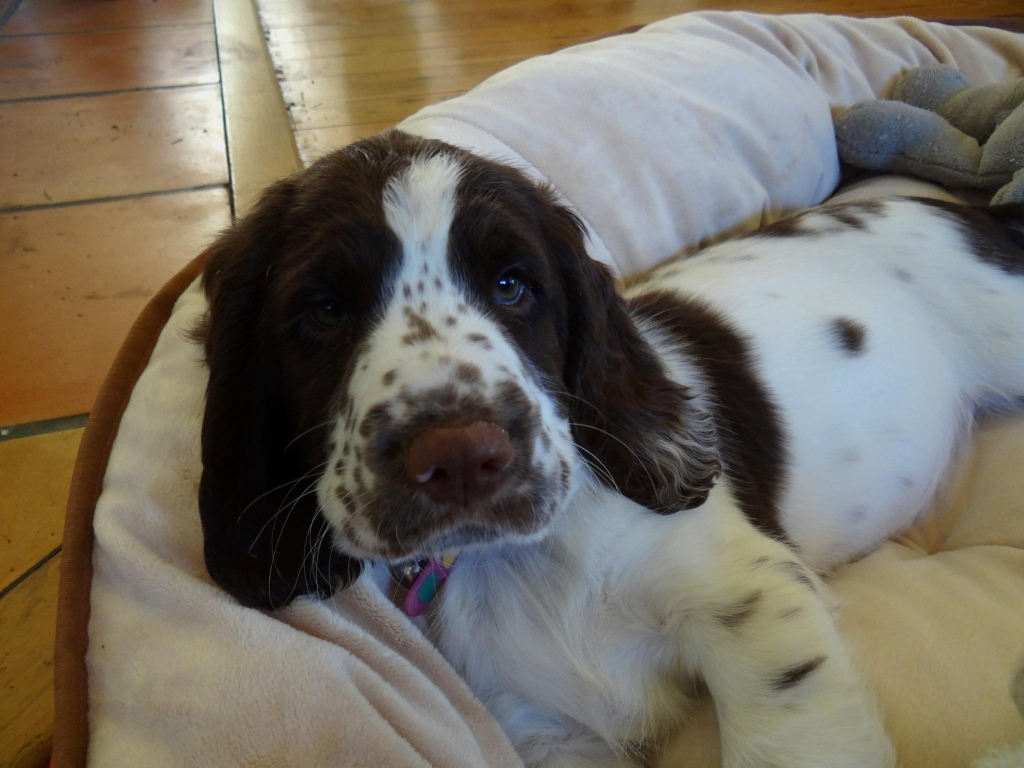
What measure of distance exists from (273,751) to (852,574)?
49.8 inches

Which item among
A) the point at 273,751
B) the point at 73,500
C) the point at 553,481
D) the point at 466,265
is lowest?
the point at 273,751

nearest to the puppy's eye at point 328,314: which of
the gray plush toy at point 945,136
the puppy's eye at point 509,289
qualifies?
the puppy's eye at point 509,289

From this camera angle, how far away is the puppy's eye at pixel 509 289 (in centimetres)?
135

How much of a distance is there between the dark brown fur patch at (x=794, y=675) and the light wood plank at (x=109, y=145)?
9.66 ft

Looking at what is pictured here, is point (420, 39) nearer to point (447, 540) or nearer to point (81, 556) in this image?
point (81, 556)

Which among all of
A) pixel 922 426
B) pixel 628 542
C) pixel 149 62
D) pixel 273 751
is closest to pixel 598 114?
pixel 922 426

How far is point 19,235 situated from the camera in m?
3.02

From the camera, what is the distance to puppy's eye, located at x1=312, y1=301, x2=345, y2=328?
130 centimetres

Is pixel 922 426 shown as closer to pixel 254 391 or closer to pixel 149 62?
pixel 254 391

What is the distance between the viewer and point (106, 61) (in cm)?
455

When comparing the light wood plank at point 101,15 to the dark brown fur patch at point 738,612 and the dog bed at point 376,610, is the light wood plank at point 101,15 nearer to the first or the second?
the dog bed at point 376,610

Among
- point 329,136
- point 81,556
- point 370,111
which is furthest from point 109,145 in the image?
point 81,556

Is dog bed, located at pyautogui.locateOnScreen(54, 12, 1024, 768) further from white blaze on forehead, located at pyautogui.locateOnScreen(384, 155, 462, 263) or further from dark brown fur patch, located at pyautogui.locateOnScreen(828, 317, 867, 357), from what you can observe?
white blaze on forehead, located at pyautogui.locateOnScreen(384, 155, 462, 263)

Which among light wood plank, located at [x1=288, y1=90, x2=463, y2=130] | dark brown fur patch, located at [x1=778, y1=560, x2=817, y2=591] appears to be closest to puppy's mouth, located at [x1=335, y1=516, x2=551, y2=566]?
dark brown fur patch, located at [x1=778, y1=560, x2=817, y2=591]
